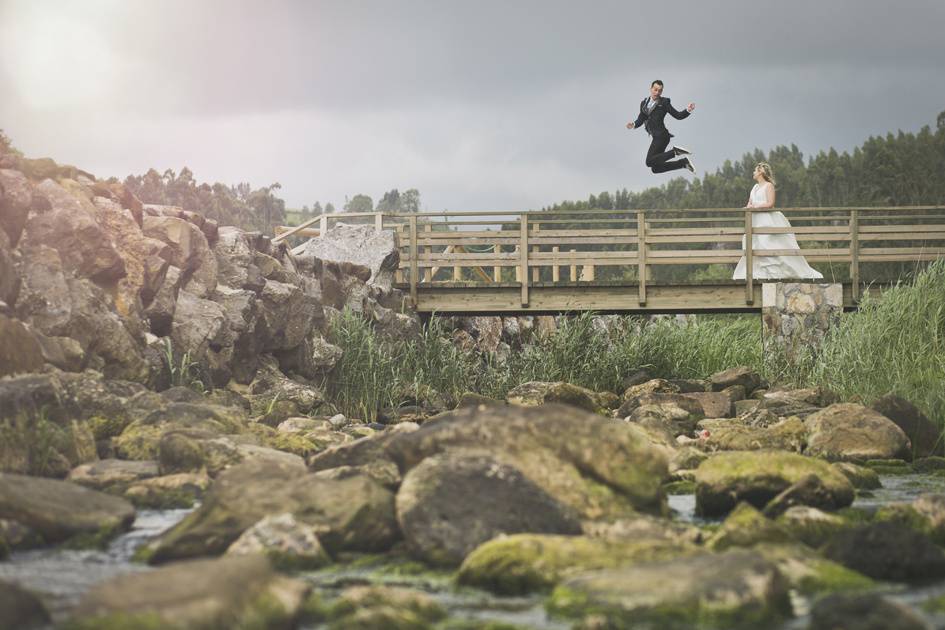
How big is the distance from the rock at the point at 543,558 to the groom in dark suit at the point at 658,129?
1114 cm

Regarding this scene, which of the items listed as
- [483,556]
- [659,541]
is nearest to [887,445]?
[659,541]

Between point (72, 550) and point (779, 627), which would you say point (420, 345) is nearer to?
point (72, 550)

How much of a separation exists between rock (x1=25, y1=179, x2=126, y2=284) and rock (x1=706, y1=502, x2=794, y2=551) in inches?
275

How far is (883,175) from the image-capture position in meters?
37.4

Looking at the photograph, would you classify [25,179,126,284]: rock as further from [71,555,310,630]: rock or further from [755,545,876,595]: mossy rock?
[755,545,876,595]: mossy rock

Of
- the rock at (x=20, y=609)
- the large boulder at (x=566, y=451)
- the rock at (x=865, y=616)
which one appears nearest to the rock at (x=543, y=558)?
the large boulder at (x=566, y=451)

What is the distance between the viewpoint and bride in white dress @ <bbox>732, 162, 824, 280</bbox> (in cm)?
1805

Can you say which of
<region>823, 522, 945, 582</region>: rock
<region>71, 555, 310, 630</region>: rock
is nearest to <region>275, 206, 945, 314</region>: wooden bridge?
<region>823, 522, 945, 582</region>: rock

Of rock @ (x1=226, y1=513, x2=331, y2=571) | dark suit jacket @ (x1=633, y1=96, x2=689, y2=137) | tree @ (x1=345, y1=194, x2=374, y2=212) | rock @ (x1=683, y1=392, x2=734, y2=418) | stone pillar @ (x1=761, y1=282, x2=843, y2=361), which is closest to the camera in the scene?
rock @ (x1=226, y1=513, x2=331, y2=571)

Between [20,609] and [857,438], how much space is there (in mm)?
7121

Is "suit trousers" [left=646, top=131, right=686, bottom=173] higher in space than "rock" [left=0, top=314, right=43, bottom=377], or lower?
higher

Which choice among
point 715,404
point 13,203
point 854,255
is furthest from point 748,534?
point 854,255

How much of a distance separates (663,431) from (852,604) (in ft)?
19.4

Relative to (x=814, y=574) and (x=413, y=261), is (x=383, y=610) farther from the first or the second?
(x=413, y=261)
